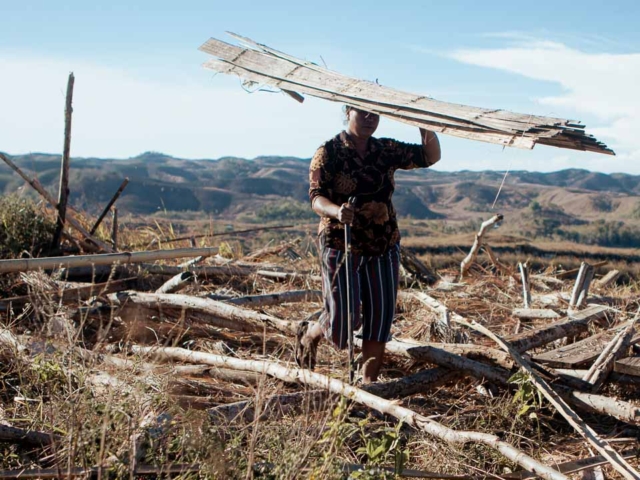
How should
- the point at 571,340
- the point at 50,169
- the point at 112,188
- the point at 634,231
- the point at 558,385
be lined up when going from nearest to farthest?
1. the point at 558,385
2. the point at 571,340
3. the point at 634,231
4. the point at 112,188
5. the point at 50,169

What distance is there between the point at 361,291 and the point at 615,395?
1.71 metres

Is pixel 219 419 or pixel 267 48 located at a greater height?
pixel 267 48

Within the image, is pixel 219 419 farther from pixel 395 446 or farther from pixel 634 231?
pixel 634 231

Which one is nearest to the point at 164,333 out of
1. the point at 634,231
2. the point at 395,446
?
the point at 395,446

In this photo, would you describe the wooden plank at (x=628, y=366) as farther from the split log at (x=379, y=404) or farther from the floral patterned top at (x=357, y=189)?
the floral patterned top at (x=357, y=189)

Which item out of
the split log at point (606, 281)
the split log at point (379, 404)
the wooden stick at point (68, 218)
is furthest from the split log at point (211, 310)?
the split log at point (606, 281)

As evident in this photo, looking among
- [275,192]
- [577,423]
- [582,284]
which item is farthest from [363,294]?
[275,192]

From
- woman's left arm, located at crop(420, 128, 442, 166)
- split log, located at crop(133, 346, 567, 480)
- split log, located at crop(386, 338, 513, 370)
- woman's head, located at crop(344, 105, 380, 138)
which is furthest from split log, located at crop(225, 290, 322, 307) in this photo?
woman's left arm, located at crop(420, 128, 442, 166)

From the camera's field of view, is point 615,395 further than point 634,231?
No

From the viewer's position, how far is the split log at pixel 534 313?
19.6ft

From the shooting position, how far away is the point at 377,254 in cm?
428

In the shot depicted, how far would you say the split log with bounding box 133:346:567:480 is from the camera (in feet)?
10.4

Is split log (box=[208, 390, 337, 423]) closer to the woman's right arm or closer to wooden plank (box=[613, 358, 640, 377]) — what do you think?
the woman's right arm

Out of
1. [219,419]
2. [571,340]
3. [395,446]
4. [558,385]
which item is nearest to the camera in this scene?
[395,446]
